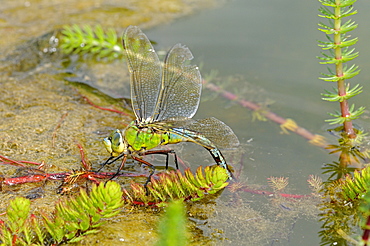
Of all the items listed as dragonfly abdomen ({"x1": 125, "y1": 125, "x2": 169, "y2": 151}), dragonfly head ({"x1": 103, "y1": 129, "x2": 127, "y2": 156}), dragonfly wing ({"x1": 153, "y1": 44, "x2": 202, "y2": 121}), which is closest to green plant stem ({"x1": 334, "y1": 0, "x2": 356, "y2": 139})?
dragonfly wing ({"x1": 153, "y1": 44, "x2": 202, "y2": 121})

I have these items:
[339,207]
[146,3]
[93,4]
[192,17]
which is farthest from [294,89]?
[93,4]

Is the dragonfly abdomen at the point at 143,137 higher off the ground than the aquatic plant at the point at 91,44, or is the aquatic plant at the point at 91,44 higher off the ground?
the aquatic plant at the point at 91,44

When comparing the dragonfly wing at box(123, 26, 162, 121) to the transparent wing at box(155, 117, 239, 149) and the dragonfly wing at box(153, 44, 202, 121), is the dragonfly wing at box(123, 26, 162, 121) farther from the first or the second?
the transparent wing at box(155, 117, 239, 149)

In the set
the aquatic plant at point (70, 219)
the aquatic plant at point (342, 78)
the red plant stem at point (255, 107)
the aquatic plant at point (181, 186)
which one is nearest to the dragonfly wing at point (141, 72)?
the aquatic plant at point (181, 186)

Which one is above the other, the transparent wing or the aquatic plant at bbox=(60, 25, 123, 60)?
the aquatic plant at bbox=(60, 25, 123, 60)

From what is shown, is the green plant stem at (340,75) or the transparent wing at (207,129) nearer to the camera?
Result: the green plant stem at (340,75)

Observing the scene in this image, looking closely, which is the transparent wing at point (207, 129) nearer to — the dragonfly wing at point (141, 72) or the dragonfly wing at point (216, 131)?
the dragonfly wing at point (216, 131)

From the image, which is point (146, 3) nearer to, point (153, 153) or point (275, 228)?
point (153, 153)
